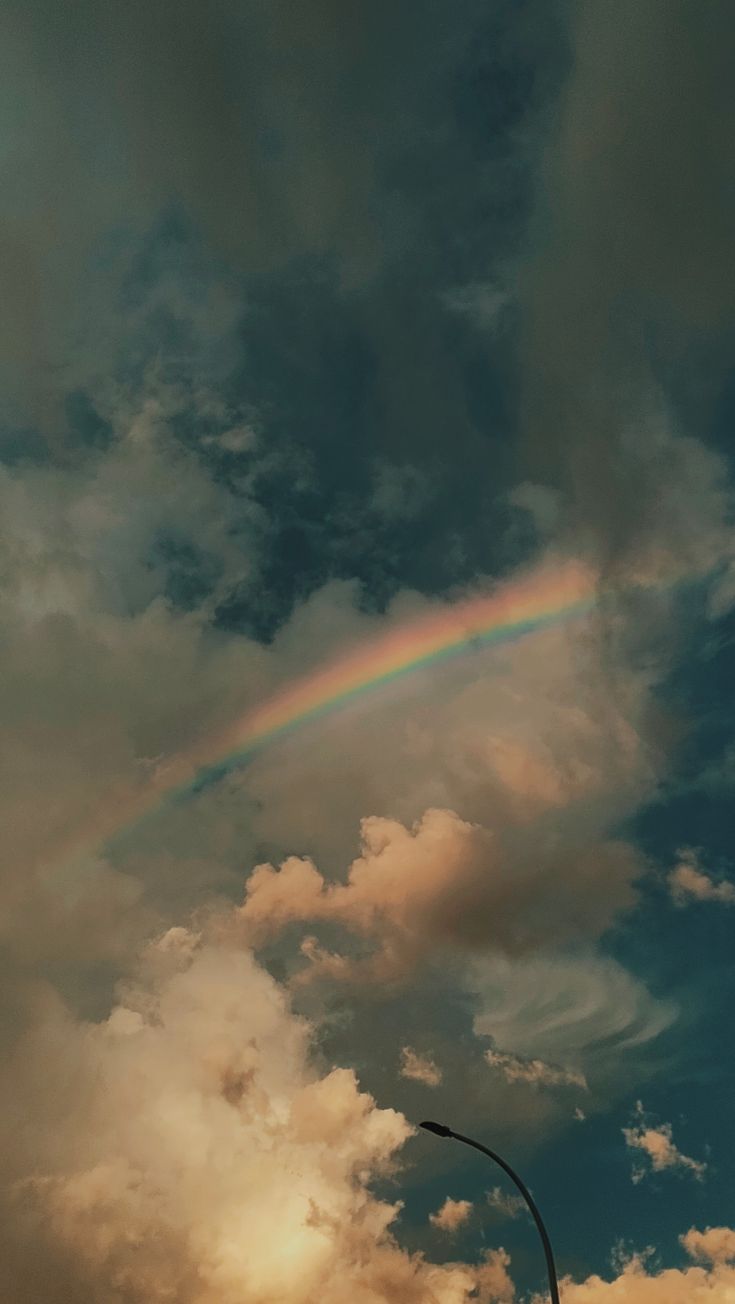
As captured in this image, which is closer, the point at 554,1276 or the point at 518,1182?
the point at 554,1276

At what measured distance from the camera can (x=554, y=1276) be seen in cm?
2353

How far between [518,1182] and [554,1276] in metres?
2.62

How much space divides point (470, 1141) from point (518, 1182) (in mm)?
1648

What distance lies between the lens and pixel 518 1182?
25.9 meters

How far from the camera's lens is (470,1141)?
26.7 meters

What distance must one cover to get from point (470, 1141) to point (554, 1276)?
4.03 m

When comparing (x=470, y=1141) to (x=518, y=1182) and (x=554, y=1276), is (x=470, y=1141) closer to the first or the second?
(x=518, y=1182)

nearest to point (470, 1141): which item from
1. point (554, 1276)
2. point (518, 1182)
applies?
point (518, 1182)

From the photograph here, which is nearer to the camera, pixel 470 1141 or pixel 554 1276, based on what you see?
pixel 554 1276

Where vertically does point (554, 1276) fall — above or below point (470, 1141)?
below

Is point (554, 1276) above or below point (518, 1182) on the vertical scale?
below
